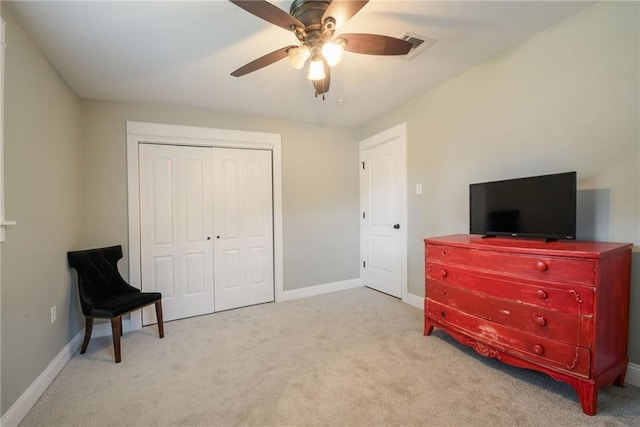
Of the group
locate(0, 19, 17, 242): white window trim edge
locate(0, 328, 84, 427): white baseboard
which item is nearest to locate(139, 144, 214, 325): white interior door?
locate(0, 328, 84, 427): white baseboard

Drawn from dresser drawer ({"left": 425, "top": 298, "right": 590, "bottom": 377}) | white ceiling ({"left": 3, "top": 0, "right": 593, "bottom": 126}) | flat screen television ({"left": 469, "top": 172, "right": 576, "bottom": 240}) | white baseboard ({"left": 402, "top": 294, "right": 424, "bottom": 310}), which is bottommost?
white baseboard ({"left": 402, "top": 294, "right": 424, "bottom": 310})

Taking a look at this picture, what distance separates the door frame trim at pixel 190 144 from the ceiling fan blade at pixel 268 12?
2.10 metres

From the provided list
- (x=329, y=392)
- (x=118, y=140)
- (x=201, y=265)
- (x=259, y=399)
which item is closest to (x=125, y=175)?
(x=118, y=140)

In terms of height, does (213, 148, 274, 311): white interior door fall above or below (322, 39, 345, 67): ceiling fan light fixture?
below

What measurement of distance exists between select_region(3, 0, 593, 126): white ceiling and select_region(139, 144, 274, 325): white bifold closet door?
26.7 inches

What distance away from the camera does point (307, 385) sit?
1867mm

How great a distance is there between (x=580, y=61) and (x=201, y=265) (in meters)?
3.82

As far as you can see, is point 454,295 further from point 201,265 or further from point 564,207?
point 201,265

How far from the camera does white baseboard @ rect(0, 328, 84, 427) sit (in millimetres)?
1545

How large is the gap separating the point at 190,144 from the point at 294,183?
132cm

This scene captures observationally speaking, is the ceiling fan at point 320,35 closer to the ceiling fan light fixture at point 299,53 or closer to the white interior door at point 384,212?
the ceiling fan light fixture at point 299,53

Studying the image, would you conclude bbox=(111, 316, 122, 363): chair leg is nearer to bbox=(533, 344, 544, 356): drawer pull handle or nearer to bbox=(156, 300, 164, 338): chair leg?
bbox=(156, 300, 164, 338): chair leg

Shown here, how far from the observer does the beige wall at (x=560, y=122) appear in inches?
69.0

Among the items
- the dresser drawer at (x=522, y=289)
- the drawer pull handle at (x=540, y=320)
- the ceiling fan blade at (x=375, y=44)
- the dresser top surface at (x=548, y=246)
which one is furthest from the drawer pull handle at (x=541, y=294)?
the ceiling fan blade at (x=375, y=44)
